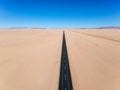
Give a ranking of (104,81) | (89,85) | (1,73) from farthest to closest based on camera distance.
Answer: (1,73), (104,81), (89,85)

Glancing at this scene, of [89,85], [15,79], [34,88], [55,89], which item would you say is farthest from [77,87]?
[15,79]

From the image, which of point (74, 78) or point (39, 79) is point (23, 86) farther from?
point (74, 78)

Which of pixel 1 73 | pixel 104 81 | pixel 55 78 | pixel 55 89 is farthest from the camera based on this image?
pixel 1 73

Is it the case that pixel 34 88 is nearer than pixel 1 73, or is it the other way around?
pixel 34 88

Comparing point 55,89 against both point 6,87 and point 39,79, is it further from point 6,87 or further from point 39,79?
point 6,87

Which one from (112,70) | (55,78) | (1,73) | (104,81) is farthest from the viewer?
(112,70)

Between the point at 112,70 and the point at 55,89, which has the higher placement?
the point at 55,89

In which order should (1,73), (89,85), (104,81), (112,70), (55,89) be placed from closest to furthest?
(55,89)
(89,85)
(104,81)
(1,73)
(112,70)

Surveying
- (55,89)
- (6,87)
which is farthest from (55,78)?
(6,87)

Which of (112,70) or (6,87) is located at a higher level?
(6,87)
